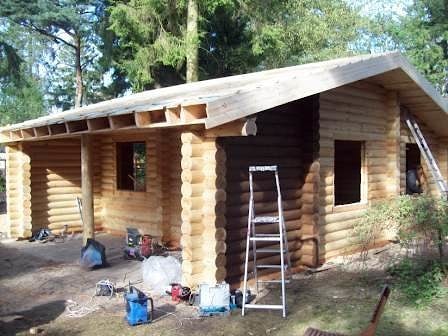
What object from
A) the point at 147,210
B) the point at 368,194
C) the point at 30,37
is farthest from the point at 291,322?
the point at 30,37

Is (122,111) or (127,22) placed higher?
(127,22)

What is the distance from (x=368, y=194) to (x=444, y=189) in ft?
5.49

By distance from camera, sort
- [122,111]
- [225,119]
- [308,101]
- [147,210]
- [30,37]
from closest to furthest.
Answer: [225,119], [122,111], [308,101], [147,210], [30,37]

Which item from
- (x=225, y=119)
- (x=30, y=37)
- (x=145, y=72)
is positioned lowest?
(x=225, y=119)

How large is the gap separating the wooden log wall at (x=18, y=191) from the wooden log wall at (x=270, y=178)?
693cm

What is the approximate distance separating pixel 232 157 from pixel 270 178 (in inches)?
39.0

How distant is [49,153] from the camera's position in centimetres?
1246

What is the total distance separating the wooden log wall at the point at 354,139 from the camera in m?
8.74

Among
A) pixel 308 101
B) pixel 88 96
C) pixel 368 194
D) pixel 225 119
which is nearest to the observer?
pixel 225 119

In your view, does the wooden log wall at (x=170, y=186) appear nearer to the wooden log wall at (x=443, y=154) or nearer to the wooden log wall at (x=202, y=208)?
the wooden log wall at (x=202, y=208)

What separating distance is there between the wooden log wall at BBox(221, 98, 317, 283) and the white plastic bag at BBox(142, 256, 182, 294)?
894 mm

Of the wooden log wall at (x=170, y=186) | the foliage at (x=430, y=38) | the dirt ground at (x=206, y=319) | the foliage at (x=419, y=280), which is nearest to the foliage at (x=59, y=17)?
the wooden log wall at (x=170, y=186)

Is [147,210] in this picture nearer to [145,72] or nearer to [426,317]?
[426,317]

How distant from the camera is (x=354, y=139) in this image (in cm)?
951
